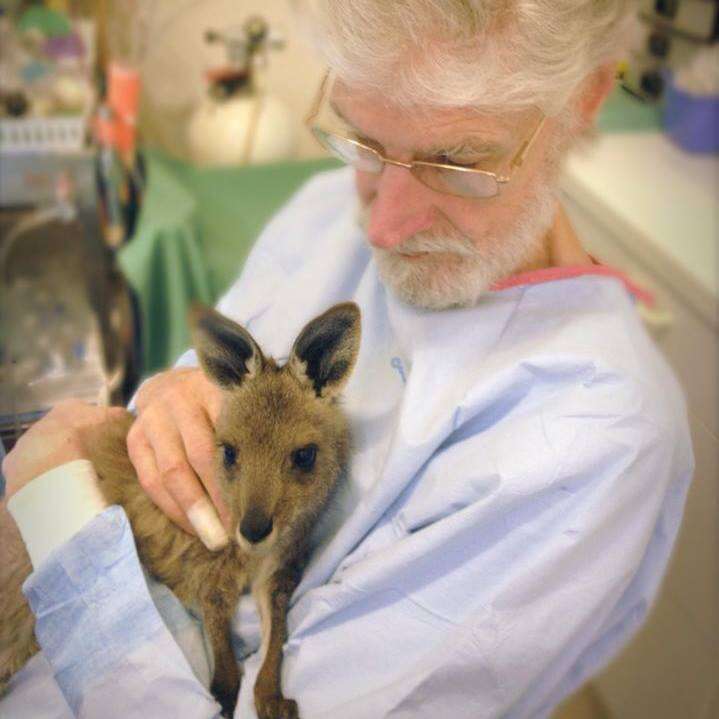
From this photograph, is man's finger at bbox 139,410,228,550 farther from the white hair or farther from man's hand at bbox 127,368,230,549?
the white hair

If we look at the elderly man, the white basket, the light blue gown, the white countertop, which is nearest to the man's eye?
the elderly man

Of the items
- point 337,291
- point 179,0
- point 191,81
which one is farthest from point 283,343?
point 179,0

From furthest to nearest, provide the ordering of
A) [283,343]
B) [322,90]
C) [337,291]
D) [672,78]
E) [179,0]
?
1. [179,0]
2. [672,78]
3. [337,291]
4. [322,90]
5. [283,343]

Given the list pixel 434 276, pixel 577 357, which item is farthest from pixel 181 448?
pixel 577 357

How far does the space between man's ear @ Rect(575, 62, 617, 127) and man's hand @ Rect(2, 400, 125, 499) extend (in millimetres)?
737

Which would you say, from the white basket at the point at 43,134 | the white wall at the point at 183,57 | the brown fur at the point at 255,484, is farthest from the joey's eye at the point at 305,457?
the white basket at the point at 43,134

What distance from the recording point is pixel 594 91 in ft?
3.60

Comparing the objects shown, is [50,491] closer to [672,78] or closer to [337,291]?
[337,291]

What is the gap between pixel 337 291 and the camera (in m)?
1.17

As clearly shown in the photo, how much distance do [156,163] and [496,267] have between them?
3.88ft

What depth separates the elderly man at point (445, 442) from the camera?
894mm

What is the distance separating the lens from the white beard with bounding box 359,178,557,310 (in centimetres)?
109

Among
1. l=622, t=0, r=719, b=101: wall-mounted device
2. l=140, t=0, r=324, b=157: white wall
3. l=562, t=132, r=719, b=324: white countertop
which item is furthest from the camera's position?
l=140, t=0, r=324, b=157: white wall

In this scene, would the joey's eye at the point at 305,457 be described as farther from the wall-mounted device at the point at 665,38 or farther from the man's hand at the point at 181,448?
the wall-mounted device at the point at 665,38
